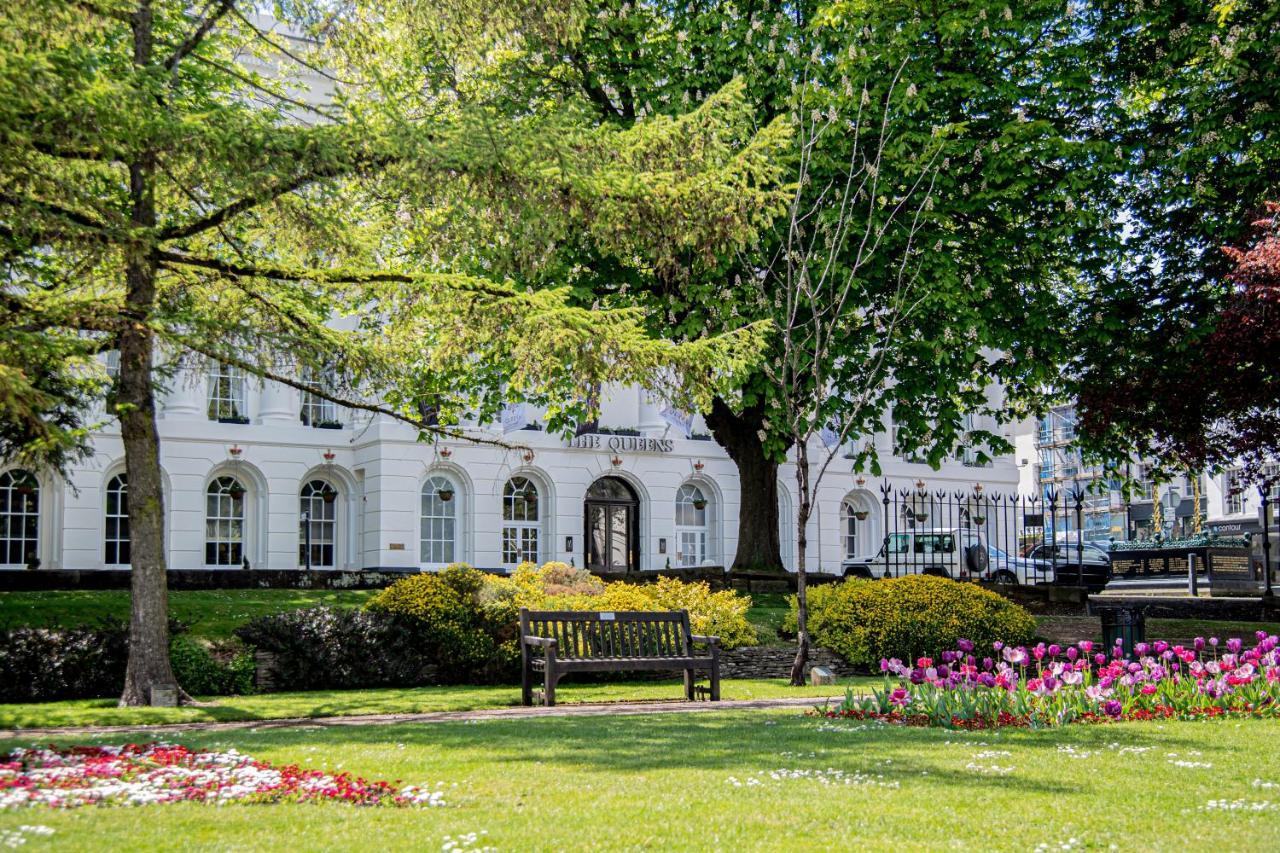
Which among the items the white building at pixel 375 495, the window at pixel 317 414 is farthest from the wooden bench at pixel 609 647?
the window at pixel 317 414

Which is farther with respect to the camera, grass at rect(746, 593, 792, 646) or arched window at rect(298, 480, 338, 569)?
arched window at rect(298, 480, 338, 569)

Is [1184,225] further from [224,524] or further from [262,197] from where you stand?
[224,524]

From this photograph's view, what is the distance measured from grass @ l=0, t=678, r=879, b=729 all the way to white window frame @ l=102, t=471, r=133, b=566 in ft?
67.4

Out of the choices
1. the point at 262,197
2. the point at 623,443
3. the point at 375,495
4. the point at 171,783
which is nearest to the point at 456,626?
the point at 262,197

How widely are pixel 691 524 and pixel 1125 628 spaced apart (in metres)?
29.4

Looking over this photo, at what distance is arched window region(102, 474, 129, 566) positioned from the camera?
33.0m

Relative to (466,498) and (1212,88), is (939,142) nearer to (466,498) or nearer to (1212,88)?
(1212,88)

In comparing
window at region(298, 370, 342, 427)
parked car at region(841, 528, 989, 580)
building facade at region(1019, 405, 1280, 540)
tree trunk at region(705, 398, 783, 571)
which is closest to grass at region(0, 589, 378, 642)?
tree trunk at region(705, 398, 783, 571)

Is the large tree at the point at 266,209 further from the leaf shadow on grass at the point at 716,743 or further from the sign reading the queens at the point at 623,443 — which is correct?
the sign reading the queens at the point at 623,443

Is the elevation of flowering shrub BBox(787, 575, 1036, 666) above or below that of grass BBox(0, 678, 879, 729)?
above

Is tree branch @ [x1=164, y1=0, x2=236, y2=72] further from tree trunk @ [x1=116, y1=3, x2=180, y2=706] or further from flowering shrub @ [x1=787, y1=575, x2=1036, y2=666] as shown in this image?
flowering shrub @ [x1=787, y1=575, x2=1036, y2=666]

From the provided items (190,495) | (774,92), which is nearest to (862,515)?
(190,495)

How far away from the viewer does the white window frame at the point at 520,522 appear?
38.9 metres

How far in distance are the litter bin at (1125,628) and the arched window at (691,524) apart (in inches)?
1099
